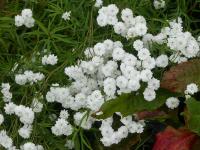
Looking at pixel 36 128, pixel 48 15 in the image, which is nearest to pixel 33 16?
pixel 48 15

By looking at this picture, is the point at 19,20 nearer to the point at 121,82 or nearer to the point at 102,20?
the point at 102,20

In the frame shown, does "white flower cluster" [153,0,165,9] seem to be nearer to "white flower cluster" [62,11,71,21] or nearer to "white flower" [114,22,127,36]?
"white flower" [114,22,127,36]

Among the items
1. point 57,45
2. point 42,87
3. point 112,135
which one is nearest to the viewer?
point 112,135

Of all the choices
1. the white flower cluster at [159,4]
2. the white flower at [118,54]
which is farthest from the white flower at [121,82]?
the white flower cluster at [159,4]

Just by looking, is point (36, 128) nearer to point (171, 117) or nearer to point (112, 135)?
point (112, 135)

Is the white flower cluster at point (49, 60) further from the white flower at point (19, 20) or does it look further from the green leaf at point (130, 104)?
the green leaf at point (130, 104)

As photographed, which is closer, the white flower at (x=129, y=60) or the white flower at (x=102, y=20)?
the white flower at (x=129, y=60)

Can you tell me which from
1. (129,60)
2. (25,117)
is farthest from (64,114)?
(129,60)
